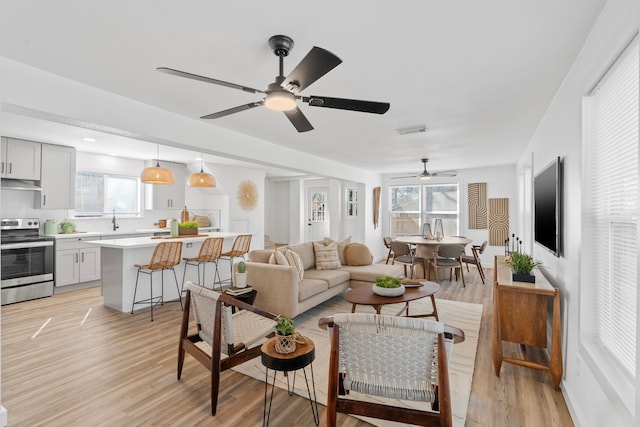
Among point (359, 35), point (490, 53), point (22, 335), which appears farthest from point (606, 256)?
point (22, 335)

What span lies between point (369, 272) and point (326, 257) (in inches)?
27.2

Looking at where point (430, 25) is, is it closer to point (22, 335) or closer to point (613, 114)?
point (613, 114)

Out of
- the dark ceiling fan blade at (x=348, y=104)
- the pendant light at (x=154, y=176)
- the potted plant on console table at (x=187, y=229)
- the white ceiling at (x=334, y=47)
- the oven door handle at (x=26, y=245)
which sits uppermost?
the white ceiling at (x=334, y=47)

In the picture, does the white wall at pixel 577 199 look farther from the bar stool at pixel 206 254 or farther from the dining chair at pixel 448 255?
the bar stool at pixel 206 254

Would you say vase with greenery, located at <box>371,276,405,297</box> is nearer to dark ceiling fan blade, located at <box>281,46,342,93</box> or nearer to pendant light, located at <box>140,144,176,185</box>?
dark ceiling fan blade, located at <box>281,46,342,93</box>

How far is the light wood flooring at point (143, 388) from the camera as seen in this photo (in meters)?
2.15

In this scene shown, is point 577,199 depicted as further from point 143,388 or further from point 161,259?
point 161,259

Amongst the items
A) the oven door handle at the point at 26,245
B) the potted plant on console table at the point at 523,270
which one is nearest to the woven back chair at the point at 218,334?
the potted plant on console table at the point at 523,270

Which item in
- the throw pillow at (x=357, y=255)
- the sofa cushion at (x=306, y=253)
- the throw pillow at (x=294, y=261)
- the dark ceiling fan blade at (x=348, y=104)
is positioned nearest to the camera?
the dark ceiling fan blade at (x=348, y=104)

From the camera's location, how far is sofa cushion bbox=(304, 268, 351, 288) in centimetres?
→ 440

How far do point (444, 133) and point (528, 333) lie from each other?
2718mm

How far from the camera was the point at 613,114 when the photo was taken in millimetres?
1814

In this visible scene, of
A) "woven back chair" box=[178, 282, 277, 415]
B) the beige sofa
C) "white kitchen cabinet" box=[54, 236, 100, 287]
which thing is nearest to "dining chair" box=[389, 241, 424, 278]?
the beige sofa

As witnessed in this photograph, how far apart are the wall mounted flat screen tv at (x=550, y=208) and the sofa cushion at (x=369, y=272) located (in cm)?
196
